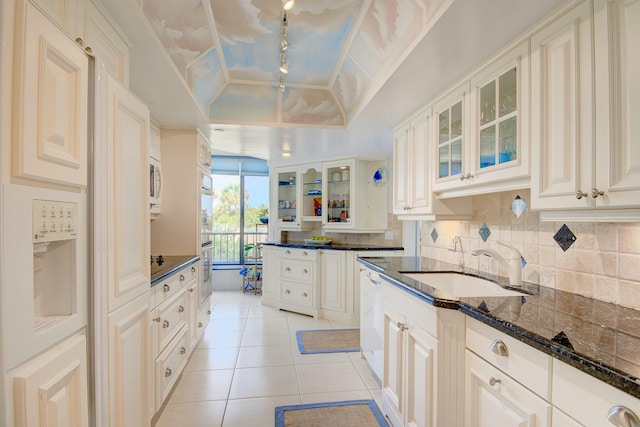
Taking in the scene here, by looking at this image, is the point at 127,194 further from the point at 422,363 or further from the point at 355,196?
the point at 355,196

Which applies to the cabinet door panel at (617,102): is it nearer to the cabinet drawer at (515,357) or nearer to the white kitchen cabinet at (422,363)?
the cabinet drawer at (515,357)

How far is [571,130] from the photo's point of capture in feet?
4.09

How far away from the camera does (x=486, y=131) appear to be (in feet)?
5.79

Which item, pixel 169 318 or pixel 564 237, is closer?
pixel 564 237

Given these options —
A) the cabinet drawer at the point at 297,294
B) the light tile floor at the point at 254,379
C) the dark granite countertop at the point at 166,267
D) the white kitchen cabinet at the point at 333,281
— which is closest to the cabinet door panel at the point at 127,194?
the dark granite countertop at the point at 166,267

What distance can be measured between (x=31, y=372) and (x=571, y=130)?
1918 mm

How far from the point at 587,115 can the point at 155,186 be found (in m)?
2.90

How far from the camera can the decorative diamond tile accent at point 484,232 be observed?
85.4 inches

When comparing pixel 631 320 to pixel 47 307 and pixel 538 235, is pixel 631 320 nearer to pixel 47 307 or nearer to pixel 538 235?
pixel 538 235

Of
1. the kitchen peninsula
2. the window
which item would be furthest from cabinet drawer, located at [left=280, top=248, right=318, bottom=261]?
the kitchen peninsula

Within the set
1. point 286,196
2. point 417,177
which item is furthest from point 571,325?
point 286,196

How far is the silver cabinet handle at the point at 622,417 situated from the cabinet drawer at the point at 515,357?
7.9 inches

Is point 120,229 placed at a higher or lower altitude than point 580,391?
higher

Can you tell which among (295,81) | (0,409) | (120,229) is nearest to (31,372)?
(0,409)
